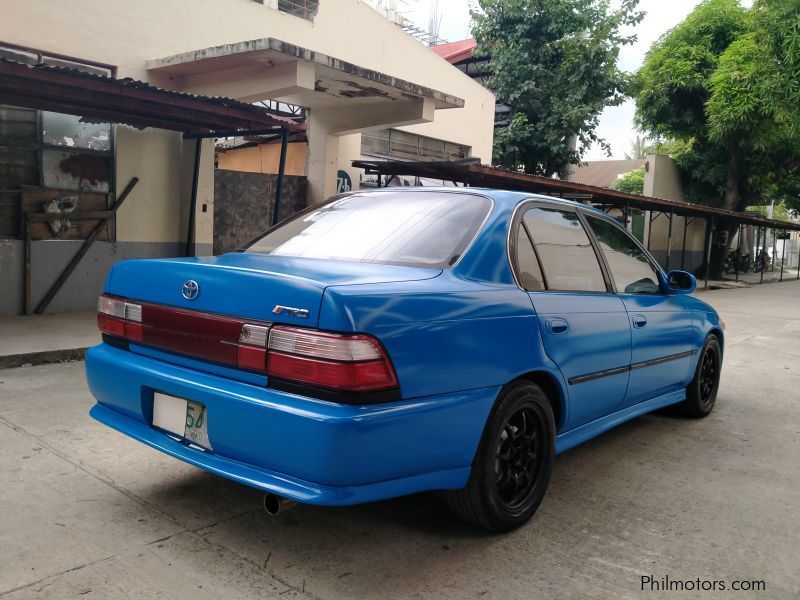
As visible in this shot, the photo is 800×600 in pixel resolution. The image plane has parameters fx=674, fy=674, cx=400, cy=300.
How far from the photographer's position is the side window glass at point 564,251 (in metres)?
3.43

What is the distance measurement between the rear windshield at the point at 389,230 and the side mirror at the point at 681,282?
1904mm

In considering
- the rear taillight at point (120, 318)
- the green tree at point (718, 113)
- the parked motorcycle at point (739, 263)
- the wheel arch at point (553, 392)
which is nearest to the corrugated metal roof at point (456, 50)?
the green tree at point (718, 113)

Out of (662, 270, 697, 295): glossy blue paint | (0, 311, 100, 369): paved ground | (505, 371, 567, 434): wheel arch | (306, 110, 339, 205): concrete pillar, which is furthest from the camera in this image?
Answer: (306, 110, 339, 205): concrete pillar

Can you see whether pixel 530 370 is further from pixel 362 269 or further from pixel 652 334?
pixel 652 334

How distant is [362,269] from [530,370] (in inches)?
34.3

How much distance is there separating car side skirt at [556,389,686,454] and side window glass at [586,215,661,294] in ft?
2.37

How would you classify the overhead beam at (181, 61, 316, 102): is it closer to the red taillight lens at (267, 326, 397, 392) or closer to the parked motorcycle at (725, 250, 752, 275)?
the red taillight lens at (267, 326, 397, 392)

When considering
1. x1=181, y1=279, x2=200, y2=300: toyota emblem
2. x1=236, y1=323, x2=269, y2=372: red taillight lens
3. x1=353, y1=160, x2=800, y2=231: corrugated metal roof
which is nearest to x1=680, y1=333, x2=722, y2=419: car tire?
x1=236, y1=323, x2=269, y2=372: red taillight lens

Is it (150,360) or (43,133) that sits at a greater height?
(43,133)

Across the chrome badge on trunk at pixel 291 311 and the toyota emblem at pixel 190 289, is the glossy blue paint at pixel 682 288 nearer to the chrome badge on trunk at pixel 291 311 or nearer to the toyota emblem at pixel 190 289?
the chrome badge on trunk at pixel 291 311

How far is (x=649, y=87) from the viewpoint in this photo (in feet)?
77.7

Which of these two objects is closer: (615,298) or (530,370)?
(530,370)

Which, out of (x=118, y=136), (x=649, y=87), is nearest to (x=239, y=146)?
(x=118, y=136)

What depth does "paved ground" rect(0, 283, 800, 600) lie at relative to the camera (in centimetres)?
257
